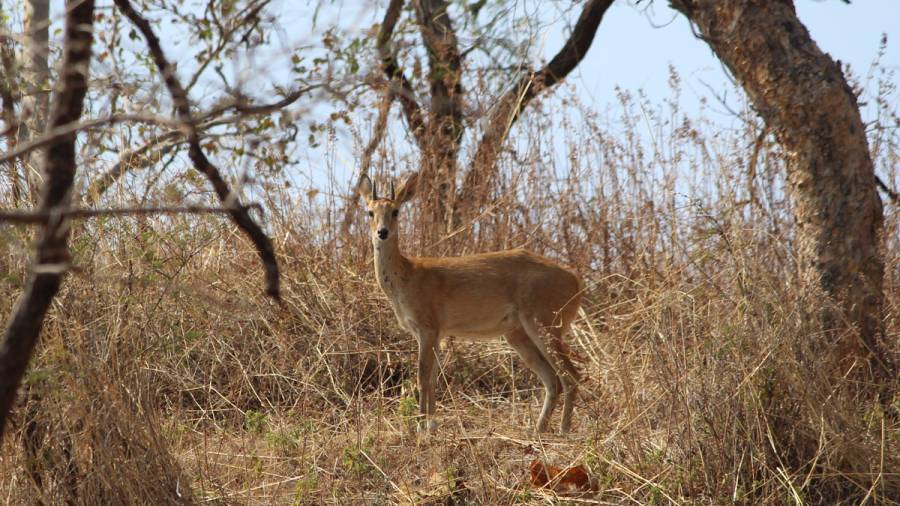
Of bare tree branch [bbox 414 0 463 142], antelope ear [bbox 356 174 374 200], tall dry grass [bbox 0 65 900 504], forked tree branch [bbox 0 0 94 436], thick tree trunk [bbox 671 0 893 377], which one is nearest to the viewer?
forked tree branch [bbox 0 0 94 436]

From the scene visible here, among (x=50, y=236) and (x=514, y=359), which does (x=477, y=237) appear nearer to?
(x=514, y=359)

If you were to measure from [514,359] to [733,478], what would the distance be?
341 cm

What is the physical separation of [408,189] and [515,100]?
2.73m

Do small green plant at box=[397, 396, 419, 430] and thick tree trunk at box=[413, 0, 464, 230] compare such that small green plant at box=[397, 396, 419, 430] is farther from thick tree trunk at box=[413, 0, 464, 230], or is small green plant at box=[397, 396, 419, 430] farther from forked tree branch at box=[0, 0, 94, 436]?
forked tree branch at box=[0, 0, 94, 436]

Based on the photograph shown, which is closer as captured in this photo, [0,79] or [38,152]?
[38,152]

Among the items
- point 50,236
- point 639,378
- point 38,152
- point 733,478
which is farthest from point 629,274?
point 50,236

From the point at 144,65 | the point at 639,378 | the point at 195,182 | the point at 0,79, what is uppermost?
the point at 144,65

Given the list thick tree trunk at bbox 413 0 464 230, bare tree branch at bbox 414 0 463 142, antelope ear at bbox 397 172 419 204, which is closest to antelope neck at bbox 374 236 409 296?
antelope ear at bbox 397 172 419 204

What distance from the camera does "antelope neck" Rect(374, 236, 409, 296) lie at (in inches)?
312

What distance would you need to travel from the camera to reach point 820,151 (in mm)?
6582

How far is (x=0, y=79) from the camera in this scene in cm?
727

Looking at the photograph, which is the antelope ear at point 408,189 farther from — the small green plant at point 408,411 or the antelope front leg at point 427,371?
the small green plant at point 408,411

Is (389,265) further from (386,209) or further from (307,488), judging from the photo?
(307,488)

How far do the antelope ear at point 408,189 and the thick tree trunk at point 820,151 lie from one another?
2280mm
